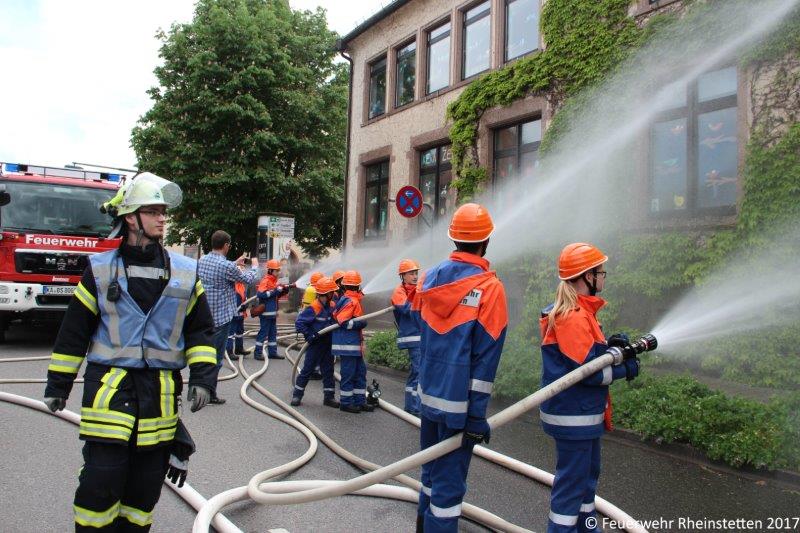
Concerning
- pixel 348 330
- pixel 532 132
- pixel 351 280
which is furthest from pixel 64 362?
pixel 532 132

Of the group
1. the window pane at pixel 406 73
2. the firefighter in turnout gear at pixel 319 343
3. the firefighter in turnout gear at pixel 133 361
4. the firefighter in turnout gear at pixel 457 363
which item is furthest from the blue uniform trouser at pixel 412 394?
the window pane at pixel 406 73

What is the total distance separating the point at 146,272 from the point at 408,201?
753 cm

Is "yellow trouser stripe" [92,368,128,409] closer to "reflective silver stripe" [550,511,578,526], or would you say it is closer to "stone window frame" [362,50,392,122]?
"reflective silver stripe" [550,511,578,526]

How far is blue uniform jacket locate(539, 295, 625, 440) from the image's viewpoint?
320cm

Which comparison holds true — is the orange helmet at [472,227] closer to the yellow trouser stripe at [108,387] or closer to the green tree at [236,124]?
the yellow trouser stripe at [108,387]

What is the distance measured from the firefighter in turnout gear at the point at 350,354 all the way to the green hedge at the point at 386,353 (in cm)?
240

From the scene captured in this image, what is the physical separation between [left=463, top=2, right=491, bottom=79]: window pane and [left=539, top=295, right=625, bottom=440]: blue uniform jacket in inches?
448

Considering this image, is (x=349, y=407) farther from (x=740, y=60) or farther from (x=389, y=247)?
(x=389, y=247)

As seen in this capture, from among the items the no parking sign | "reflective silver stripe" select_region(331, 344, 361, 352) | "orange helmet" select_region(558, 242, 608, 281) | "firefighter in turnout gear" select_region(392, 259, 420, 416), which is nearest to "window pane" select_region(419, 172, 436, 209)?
the no parking sign

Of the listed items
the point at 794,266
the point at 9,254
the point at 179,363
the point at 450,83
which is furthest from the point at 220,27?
the point at 179,363

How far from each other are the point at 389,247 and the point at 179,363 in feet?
42.3

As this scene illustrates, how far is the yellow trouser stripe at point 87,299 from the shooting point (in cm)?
280

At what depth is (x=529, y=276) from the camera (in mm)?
11188

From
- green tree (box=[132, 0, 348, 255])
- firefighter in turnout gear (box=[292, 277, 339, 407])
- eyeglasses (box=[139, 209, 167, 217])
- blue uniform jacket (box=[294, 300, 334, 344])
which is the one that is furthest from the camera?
green tree (box=[132, 0, 348, 255])
